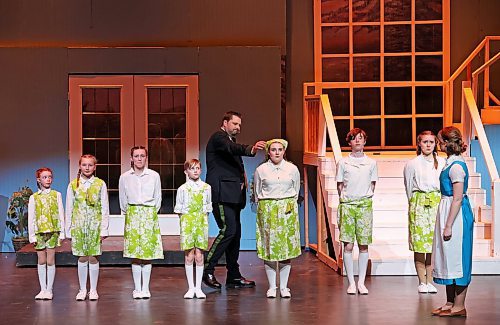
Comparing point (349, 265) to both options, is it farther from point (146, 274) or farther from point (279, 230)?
point (146, 274)

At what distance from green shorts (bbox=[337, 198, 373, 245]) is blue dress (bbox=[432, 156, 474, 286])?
1255 millimetres

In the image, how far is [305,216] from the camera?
1088cm

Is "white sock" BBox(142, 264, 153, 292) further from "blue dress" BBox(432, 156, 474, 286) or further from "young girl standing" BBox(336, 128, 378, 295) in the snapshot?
"blue dress" BBox(432, 156, 474, 286)

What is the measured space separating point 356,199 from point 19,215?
4.41 m

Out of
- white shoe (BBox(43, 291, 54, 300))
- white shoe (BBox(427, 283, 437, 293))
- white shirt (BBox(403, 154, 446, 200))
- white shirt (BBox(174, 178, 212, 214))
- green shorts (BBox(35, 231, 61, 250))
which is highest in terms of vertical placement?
white shirt (BBox(403, 154, 446, 200))

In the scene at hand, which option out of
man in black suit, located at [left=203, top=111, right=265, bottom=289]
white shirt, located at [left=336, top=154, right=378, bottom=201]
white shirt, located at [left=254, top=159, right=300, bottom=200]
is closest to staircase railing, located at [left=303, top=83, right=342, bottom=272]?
white shirt, located at [left=336, top=154, right=378, bottom=201]

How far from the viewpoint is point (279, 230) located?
736cm

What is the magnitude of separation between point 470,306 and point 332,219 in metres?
2.31

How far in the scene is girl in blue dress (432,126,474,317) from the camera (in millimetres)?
6352

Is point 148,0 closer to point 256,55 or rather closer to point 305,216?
point 256,55

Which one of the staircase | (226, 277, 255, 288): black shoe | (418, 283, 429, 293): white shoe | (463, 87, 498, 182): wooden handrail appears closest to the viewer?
(418, 283, 429, 293): white shoe

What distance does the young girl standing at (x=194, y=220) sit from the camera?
740 cm

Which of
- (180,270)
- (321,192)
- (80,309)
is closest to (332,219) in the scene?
(321,192)

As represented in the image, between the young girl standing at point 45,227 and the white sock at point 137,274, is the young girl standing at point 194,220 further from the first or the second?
the young girl standing at point 45,227
